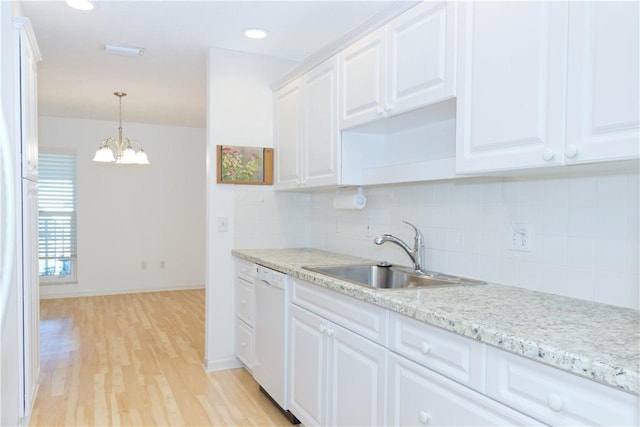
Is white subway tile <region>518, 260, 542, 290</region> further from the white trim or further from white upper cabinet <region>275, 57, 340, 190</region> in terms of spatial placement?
the white trim

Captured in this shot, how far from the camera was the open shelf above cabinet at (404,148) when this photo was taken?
6.86 feet

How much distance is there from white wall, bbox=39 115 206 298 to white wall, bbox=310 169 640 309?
4663mm

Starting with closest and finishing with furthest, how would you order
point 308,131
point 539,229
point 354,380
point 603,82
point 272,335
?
1. point 603,82
2. point 539,229
3. point 354,380
4. point 272,335
5. point 308,131

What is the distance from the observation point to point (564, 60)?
137 cm

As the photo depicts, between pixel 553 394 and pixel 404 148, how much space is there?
1.74 meters

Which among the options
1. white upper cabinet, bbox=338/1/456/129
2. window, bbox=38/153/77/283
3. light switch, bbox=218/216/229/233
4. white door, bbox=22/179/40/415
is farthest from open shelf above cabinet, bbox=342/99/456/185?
window, bbox=38/153/77/283

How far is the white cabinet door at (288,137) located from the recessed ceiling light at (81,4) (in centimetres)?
132

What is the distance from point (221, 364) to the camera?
345 cm

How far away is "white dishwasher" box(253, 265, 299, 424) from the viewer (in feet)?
8.46

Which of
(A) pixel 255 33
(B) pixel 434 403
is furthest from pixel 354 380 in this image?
(A) pixel 255 33

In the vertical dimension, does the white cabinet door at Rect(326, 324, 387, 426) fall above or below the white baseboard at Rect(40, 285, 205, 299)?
above

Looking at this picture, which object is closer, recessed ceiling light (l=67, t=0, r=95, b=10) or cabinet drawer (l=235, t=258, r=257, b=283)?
recessed ceiling light (l=67, t=0, r=95, b=10)

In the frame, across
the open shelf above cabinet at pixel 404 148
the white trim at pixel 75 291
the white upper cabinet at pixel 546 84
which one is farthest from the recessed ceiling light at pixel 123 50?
the white trim at pixel 75 291

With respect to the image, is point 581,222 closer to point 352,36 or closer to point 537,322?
point 537,322
